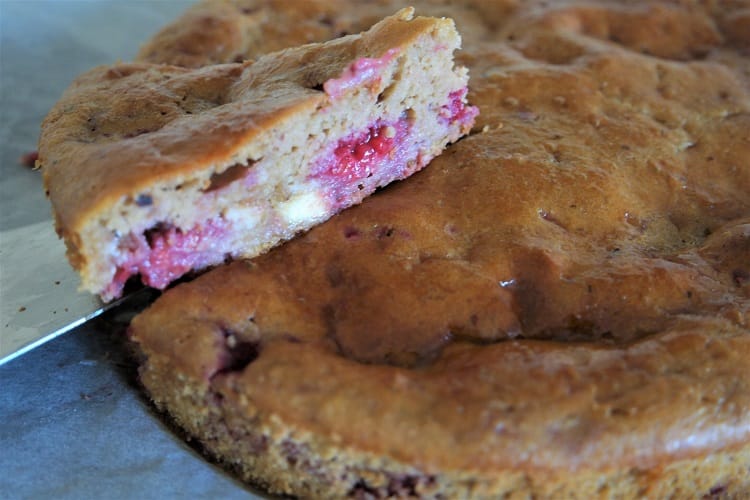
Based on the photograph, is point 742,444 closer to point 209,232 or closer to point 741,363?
point 741,363

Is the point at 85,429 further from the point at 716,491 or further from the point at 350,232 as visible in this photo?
the point at 716,491

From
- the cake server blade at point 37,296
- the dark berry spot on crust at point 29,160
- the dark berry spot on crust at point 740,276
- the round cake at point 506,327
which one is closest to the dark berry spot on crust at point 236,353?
the round cake at point 506,327

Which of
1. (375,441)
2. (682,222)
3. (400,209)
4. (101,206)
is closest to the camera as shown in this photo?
(375,441)

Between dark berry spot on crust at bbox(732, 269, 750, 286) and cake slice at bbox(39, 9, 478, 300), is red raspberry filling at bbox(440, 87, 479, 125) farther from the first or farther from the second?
dark berry spot on crust at bbox(732, 269, 750, 286)

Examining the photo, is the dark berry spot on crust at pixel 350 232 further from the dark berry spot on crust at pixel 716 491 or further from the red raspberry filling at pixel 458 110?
the dark berry spot on crust at pixel 716 491

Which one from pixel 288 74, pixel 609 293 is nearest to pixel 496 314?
pixel 609 293
